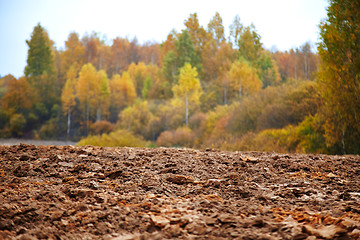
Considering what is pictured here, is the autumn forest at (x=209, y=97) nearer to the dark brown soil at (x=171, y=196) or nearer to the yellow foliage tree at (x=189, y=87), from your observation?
the yellow foliage tree at (x=189, y=87)

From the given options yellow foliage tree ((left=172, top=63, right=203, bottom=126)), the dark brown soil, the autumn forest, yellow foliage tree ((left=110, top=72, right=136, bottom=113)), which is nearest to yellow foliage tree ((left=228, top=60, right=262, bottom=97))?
the autumn forest

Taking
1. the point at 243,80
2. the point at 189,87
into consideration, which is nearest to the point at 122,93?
the point at 189,87

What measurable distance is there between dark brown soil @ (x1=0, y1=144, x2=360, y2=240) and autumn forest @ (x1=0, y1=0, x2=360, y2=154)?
4.49 meters

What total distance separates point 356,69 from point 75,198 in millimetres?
7544

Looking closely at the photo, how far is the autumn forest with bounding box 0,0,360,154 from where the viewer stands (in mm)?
7875

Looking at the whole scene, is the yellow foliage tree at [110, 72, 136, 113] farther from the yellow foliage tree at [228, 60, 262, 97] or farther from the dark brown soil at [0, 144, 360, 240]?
the dark brown soil at [0, 144, 360, 240]

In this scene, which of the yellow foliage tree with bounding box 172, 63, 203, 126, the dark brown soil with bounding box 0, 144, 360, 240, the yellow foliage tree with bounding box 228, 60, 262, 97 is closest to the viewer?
the dark brown soil with bounding box 0, 144, 360, 240

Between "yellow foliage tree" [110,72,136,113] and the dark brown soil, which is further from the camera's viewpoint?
"yellow foliage tree" [110,72,136,113]

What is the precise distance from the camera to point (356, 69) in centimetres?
739

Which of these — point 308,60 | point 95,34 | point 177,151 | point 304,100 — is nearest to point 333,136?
point 304,100

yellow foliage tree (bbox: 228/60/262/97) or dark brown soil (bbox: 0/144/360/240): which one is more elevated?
yellow foliage tree (bbox: 228/60/262/97)

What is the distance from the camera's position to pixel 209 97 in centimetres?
2347

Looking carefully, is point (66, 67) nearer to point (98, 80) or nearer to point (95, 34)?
point (98, 80)

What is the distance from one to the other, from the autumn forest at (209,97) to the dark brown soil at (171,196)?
14.7ft
